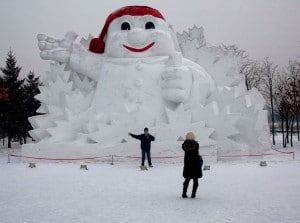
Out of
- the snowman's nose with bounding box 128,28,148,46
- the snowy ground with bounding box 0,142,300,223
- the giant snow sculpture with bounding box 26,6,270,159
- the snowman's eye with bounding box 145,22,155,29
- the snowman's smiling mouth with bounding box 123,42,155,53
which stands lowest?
the snowy ground with bounding box 0,142,300,223

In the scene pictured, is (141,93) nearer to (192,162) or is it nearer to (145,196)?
(145,196)

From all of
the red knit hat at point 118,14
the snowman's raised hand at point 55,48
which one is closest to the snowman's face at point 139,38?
the red knit hat at point 118,14

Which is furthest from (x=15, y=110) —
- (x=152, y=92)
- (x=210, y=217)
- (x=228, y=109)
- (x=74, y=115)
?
(x=210, y=217)

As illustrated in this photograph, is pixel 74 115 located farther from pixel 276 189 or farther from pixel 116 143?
pixel 276 189

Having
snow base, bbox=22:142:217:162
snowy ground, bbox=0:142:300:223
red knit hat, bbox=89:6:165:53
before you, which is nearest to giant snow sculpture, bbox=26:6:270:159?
red knit hat, bbox=89:6:165:53

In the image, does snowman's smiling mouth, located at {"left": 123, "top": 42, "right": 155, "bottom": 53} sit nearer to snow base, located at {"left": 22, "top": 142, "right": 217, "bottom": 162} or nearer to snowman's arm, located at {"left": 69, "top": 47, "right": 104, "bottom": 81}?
snowman's arm, located at {"left": 69, "top": 47, "right": 104, "bottom": 81}

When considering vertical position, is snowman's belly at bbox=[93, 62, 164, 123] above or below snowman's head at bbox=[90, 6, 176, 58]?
below

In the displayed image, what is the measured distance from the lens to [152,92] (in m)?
16.9

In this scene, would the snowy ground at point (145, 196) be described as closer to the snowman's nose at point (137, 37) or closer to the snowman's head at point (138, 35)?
the snowman's head at point (138, 35)

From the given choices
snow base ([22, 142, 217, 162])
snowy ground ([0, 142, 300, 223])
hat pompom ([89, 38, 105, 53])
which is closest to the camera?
snowy ground ([0, 142, 300, 223])

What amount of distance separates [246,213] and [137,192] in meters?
3.01

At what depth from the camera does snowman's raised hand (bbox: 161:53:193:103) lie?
16.1m

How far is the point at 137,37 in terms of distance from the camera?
17484mm

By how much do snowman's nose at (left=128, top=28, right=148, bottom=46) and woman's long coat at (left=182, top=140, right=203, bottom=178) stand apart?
10.3 m
